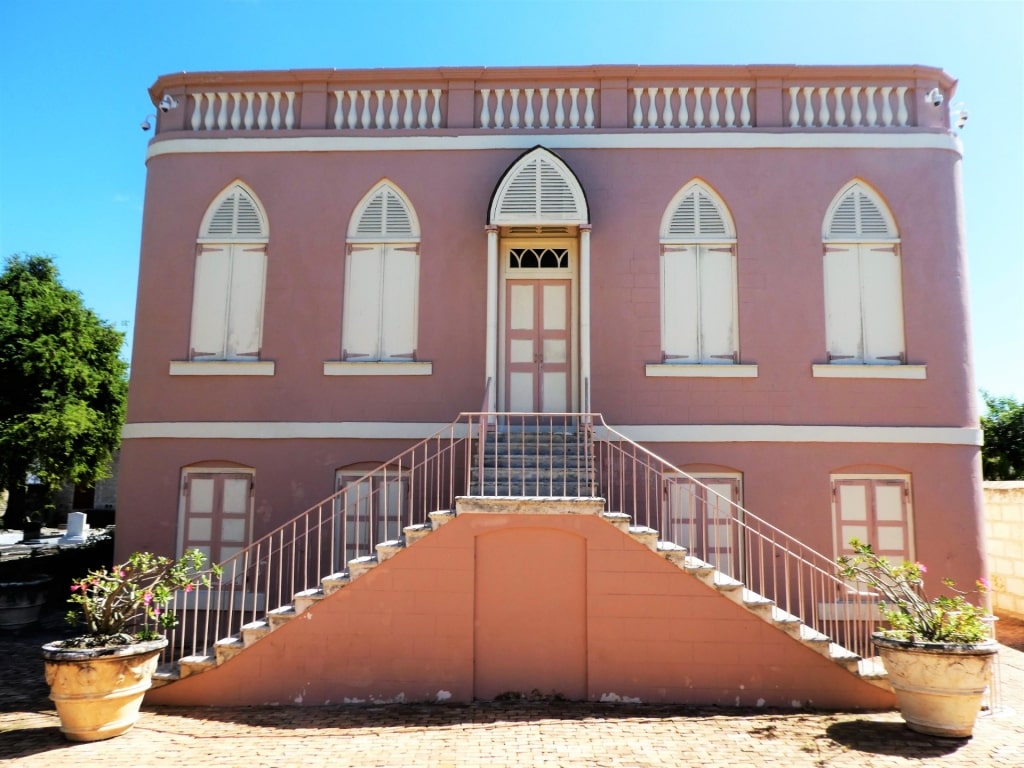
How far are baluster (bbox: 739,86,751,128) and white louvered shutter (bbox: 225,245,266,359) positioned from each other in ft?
22.9

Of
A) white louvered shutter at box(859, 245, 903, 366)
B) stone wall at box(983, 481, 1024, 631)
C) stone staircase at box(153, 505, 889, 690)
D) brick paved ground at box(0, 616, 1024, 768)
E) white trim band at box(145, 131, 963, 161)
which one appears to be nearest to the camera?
brick paved ground at box(0, 616, 1024, 768)

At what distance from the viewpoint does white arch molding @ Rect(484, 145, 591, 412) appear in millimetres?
9758

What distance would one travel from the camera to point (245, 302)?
10359 millimetres

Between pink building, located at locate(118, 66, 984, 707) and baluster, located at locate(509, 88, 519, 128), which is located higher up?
baluster, located at locate(509, 88, 519, 128)

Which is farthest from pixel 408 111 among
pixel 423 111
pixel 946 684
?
pixel 946 684

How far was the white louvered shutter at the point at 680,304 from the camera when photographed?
9984 millimetres

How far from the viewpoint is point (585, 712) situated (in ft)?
23.5

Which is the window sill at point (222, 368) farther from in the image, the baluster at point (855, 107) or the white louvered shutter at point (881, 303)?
the baluster at point (855, 107)

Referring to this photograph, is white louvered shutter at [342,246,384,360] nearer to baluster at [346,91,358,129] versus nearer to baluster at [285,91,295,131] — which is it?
baluster at [346,91,358,129]

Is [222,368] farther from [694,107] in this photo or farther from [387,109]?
[694,107]

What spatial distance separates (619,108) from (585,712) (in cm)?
777

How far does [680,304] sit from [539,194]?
2.41 meters

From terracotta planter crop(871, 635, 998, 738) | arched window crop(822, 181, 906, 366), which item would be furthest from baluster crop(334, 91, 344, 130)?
terracotta planter crop(871, 635, 998, 738)

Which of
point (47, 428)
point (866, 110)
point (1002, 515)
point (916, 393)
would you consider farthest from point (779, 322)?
point (47, 428)
